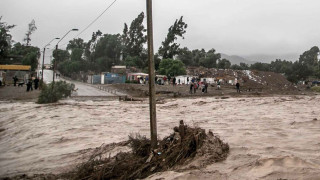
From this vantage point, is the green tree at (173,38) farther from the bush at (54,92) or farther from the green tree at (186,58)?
the bush at (54,92)

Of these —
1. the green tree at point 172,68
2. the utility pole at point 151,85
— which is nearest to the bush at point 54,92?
the utility pole at point 151,85

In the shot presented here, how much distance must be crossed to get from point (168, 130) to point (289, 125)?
4.48 meters

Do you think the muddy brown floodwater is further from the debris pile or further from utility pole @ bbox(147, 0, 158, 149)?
utility pole @ bbox(147, 0, 158, 149)

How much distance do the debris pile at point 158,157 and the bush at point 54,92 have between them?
833 inches

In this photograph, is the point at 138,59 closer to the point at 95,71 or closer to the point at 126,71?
the point at 126,71

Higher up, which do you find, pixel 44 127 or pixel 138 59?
pixel 138 59

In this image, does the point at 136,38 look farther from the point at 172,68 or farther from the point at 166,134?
the point at 166,134

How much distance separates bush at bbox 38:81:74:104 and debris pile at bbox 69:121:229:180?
833 inches

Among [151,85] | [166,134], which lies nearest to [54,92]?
[166,134]

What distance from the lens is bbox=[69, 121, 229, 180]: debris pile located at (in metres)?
5.98

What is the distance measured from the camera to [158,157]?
6.20 metres

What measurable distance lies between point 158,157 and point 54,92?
77.1 ft

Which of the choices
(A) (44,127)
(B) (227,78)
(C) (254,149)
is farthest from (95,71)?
(C) (254,149)

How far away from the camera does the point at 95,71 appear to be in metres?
97.5
